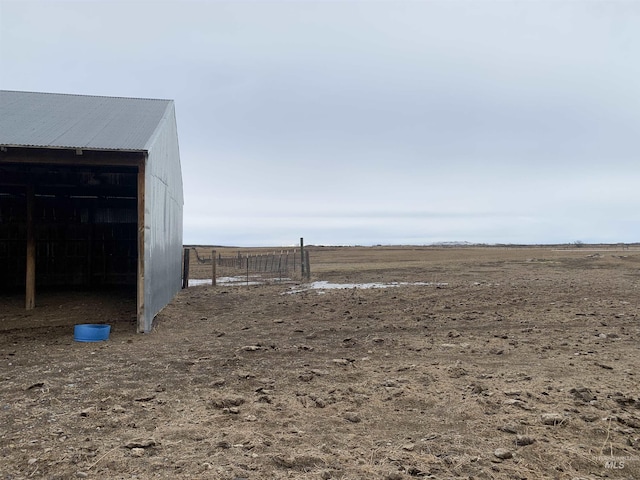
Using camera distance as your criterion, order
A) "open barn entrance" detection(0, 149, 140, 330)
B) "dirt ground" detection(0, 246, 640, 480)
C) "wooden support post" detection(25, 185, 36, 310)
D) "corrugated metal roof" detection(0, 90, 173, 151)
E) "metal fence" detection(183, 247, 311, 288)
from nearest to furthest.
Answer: "dirt ground" detection(0, 246, 640, 480)
"corrugated metal roof" detection(0, 90, 173, 151)
"wooden support post" detection(25, 185, 36, 310)
"open barn entrance" detection(0, 149, 140, 330)
"metal fence" detection(183, 247, 311, 288)

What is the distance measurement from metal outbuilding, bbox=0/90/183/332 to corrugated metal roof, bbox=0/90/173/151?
2cm

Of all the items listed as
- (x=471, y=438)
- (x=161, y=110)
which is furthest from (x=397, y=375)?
(x=161, y=110)

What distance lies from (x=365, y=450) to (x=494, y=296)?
11122 millimetres

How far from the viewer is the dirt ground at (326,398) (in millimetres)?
3579

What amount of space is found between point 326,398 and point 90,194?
13.3 metres

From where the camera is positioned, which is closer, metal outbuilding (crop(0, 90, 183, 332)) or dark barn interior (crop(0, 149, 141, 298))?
metal outbuilding (crop(0, 90, 183, 332))

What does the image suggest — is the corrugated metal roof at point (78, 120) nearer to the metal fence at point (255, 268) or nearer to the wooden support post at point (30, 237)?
the wooden support post at point (30, 237)

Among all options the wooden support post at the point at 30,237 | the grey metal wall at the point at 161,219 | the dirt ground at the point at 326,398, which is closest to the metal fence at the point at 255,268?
the grey metal wall at the point at 161,219

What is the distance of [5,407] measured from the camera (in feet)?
15.5

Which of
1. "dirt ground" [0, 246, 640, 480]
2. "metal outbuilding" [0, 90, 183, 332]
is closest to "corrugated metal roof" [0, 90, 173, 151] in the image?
"metal outbuilding" [0, 90, 183, 332]

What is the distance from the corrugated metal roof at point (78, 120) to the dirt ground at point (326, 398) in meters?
3.72

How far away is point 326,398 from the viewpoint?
5.12 meters

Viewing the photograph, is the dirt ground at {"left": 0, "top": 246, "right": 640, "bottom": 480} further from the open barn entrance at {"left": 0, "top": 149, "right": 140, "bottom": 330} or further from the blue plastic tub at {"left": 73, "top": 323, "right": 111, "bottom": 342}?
the open barn entrance at {"left": 0, "top": 149, "right": 140, "bottom": 330}

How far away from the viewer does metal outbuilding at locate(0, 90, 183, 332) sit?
8898 mm
